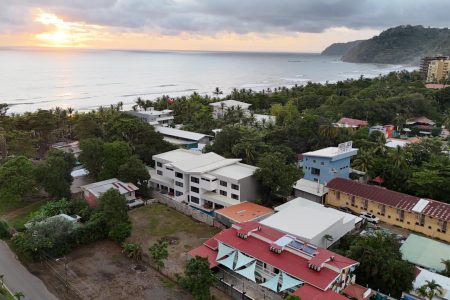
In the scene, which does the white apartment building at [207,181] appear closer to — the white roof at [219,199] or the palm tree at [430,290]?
the white roof at [219,199]

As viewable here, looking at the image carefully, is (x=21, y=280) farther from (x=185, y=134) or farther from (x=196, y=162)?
(x=185, y=134)

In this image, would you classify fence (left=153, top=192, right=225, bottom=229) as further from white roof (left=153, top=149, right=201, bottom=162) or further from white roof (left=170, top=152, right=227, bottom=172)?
white roof (left=153, top=149, right=201, bottom=162)

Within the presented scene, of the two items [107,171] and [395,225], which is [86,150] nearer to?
[107,171]

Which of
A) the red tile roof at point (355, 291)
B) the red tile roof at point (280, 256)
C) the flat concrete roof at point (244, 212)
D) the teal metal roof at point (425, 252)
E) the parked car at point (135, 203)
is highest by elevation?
the red tile roof at point (280, 256)

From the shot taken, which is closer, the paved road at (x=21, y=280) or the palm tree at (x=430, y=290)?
the palm tree at (x=430, y=290)

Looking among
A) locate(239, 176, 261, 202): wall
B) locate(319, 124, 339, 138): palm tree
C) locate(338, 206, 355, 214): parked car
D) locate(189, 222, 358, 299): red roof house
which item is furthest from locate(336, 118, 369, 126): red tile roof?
locate(189, 222, 358, 299): red roof house

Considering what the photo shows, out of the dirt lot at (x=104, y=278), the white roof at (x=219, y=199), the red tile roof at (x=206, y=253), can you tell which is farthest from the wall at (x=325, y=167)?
the dirt lot at (x=104, y=278)

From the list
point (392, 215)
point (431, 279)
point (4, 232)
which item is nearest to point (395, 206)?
point (392, 215)

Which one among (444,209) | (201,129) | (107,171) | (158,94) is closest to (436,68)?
(158,94)
